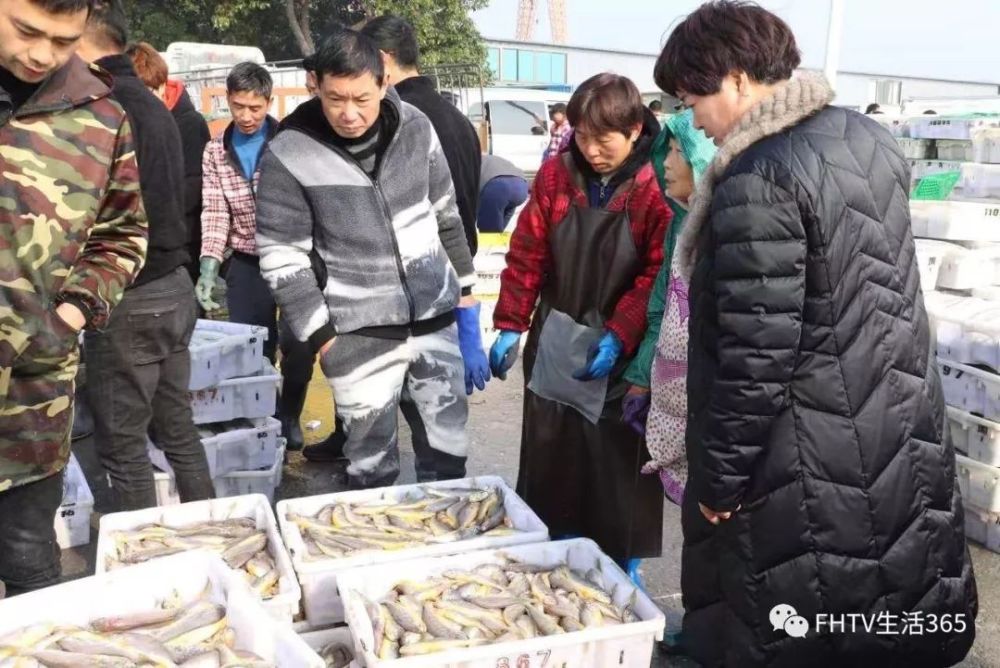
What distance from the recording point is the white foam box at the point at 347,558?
A: 120 inches

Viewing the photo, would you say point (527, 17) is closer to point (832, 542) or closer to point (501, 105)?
point (501, 105)

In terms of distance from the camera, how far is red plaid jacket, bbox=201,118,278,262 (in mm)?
5281

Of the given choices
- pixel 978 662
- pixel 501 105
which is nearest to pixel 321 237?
pixel 978 662

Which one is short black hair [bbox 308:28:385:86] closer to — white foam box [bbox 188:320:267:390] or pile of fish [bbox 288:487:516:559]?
pile of fish [bbox 288:487:516:559]

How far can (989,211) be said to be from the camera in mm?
5695

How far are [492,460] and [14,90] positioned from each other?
366 cm

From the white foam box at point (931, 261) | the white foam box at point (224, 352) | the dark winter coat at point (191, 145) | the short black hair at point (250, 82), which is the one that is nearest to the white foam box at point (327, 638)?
the white foam box at point (224, 352)

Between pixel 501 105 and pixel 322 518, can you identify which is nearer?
pixel 322 518

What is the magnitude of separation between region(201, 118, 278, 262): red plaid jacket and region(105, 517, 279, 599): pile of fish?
7.45 ft

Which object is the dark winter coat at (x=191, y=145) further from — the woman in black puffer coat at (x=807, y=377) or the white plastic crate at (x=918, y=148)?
the white plastic crate at (x=918, y=148)

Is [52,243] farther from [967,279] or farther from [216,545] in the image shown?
[967,279]

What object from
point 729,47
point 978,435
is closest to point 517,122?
point 978,435

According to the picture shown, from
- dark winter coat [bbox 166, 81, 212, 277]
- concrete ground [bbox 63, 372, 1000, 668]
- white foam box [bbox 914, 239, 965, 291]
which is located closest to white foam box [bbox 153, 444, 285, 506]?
concrete ground [bbox 63, 372, 1000, 668]

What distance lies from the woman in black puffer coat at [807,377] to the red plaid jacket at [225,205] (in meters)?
3.31
